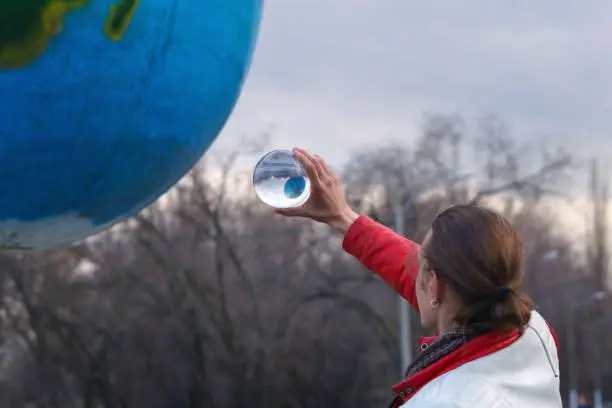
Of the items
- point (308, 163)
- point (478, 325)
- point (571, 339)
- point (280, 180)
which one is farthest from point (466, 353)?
point (571, 339)

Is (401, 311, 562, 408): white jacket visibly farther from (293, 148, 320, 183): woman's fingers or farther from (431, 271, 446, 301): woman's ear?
(293, 148, 320, 183): woman's fingers

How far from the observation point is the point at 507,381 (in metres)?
1.58

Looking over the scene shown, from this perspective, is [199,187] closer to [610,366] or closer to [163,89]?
[163,89]

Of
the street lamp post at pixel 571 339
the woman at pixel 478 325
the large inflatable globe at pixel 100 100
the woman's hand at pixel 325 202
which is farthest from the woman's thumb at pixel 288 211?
the street lamp post at pixel 571 339

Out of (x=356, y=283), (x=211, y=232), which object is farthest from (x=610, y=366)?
(x=211, y=232)

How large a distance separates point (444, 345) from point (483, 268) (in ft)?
0.51

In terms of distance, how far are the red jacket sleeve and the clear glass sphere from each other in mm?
247

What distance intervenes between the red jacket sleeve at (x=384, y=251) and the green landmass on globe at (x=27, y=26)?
90cm

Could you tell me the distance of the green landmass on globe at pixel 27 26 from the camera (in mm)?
1707

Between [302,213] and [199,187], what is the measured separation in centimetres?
1646

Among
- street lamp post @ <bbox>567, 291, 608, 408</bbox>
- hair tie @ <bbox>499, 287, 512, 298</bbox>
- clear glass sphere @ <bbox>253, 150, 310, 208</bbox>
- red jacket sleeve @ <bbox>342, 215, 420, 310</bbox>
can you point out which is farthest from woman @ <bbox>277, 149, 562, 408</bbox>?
street lamp post @ <bbox>567, 291, 608, 408</bbox>

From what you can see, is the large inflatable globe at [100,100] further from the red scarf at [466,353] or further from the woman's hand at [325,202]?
the red scarf at [466,353]

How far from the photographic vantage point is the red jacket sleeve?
7.57ft

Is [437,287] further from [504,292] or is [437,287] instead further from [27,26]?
[27,26]
